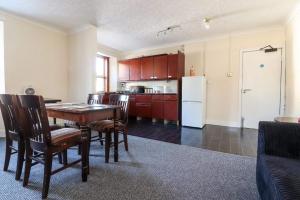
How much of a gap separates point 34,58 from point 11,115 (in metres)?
2.53

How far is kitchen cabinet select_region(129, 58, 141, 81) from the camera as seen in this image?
5.55 meters

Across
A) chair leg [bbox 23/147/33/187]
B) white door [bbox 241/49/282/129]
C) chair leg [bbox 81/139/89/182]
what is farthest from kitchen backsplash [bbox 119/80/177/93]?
chair leg [bbox 23/147/33/187]

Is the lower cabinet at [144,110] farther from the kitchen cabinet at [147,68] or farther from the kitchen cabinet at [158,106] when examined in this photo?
the kitchen cabinet at [147,68]

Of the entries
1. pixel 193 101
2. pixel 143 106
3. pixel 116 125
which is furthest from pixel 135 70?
pixel 116 125

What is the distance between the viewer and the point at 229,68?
4.50 m

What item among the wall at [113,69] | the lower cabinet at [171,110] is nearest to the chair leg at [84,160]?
the lower cabinet at [171,110]

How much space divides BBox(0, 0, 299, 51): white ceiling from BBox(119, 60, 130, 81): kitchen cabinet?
1.44 meters

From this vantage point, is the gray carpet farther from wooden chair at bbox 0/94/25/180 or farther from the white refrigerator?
the white refrigerator

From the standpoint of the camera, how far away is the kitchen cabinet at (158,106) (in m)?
5.01

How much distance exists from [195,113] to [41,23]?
4282 millimetres

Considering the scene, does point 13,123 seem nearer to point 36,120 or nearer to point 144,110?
point 36,120

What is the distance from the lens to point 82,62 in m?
4.23

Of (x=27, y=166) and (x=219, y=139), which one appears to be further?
(x=219, y=139)

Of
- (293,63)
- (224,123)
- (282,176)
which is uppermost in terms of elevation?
(293,63)
